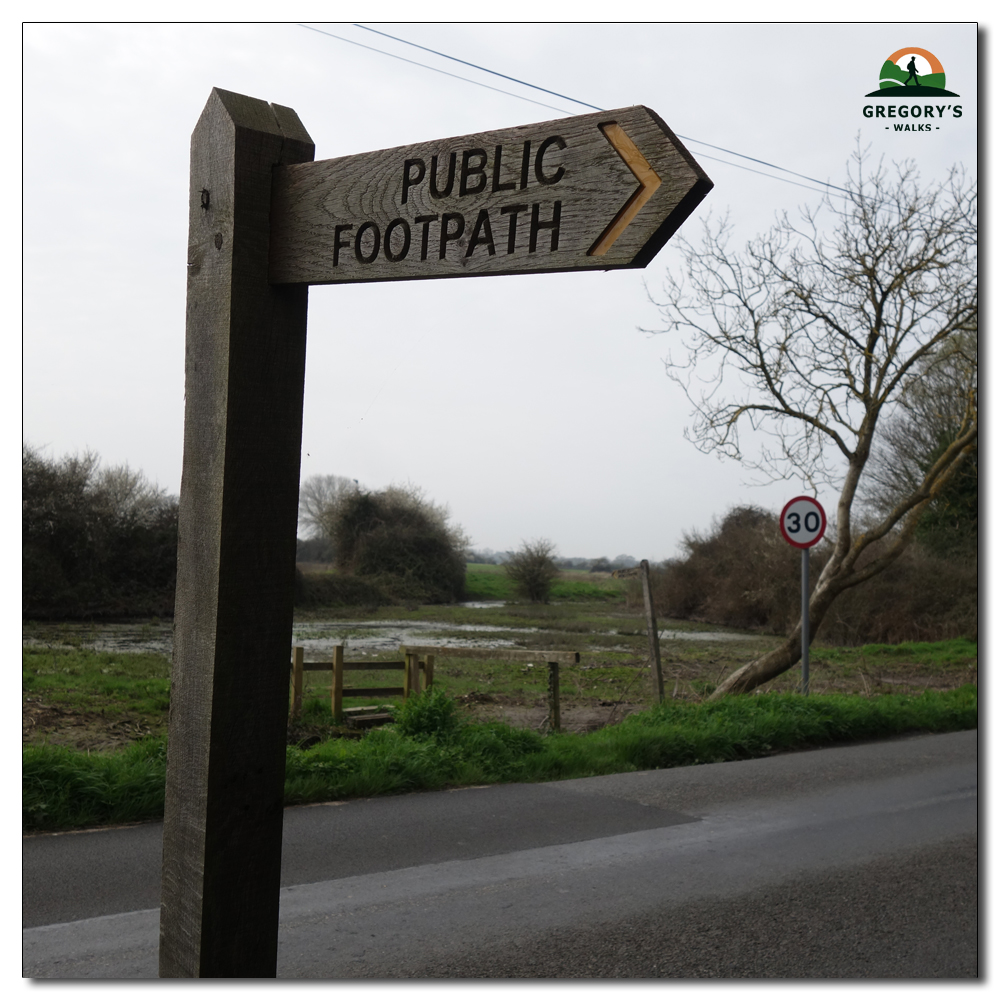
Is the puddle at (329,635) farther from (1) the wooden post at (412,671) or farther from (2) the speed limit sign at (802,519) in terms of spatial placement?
(2) the speed limit sign at (802,519)

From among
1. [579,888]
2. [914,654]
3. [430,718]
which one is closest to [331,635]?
[430,718]

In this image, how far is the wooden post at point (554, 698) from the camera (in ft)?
32.5

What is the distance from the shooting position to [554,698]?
1012 centimetres

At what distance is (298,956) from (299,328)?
2.92m

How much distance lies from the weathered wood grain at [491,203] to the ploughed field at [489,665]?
4.66m

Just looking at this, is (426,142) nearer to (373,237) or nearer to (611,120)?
(373,237)

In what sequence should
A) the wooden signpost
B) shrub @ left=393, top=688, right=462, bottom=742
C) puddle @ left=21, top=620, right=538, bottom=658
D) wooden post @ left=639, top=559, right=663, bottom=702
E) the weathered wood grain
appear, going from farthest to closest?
wooden post @ left=639, top=559, right=663, bottom=702
puddle @ left=21, top=620, right=538, bottom=658
shrub @ left=393, top=688, right=462, bottom=742
the wooden signpost
the weathered wood grain

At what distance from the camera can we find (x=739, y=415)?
532 inches

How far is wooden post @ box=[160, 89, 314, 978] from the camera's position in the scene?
2006mm

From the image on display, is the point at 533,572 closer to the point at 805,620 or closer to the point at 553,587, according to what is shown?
the point at 553,587

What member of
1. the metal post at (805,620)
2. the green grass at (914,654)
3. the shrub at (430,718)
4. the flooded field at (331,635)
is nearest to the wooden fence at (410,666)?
the flooded field at (331,635)

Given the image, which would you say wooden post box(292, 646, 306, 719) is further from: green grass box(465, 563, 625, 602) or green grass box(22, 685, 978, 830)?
green grass box(465, 563, 625, 602)

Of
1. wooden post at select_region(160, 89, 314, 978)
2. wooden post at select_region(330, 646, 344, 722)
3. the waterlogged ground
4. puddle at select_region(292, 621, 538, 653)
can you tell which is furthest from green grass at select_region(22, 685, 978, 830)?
wooden post at select_region(160, 89, 314, 978)

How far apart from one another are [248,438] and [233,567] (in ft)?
0.93
